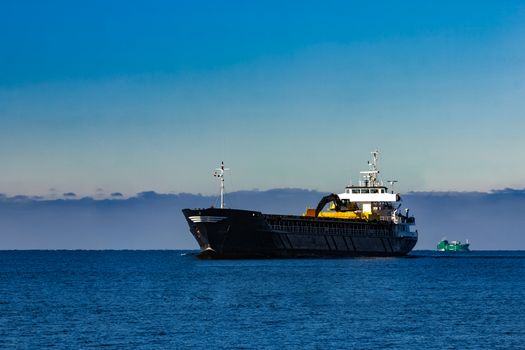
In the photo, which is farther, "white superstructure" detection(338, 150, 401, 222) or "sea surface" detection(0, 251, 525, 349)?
"white superstructure" detection(338, 150, 401, 222)

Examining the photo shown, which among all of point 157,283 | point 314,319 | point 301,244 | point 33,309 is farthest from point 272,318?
point 301,244

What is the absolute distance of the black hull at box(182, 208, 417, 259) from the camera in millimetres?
119000

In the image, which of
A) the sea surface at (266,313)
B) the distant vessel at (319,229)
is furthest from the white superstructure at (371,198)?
the sea surface at (266,313)

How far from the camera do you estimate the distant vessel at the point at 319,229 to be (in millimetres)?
119875

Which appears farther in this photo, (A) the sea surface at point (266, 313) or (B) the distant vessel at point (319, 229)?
(B) the distant vessel at point (319, 229)

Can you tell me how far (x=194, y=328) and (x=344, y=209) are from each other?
102 meters

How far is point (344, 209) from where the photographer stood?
504 ft

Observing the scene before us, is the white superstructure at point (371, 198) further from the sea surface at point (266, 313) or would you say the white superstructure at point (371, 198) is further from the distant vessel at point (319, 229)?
the sea surface at point (266, 313)

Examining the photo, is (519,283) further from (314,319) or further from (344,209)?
(344,209)

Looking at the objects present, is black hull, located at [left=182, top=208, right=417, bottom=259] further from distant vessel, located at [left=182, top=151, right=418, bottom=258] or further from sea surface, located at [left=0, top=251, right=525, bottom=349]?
sea surface, located at [left=0, top=251, right=525, bottom=349]

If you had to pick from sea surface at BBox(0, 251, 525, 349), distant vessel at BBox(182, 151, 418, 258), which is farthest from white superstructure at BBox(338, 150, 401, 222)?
sea surface at BBox(0, 251, 525, 349)

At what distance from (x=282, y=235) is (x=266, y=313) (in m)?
67.7

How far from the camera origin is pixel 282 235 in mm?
128625

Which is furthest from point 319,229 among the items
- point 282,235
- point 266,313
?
point 266,313
